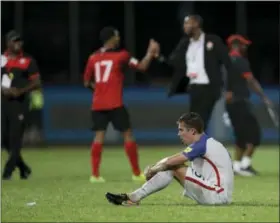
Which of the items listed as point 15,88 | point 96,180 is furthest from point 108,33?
point 96,180

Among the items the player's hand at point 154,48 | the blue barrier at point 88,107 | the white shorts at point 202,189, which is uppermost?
the player's hand at point 154,48

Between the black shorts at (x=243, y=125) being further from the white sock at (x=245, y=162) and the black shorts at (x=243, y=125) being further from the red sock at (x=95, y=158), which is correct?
the red sock at (x=95, y=158)

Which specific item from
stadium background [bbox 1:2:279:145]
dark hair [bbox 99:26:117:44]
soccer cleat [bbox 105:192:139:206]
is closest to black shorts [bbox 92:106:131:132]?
dark hair [bbox 99:26:117:44]

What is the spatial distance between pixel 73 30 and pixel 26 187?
43.3 feet

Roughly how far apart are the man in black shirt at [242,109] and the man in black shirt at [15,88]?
3.18m

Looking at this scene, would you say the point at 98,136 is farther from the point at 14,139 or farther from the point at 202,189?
the point at 202,189

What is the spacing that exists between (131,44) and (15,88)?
37.0ft

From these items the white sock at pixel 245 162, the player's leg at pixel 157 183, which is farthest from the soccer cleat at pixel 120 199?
the white sock at pixel 245 162

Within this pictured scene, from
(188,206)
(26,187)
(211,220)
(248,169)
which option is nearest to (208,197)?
(188,206)

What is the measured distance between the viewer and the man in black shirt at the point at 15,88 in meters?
16.6

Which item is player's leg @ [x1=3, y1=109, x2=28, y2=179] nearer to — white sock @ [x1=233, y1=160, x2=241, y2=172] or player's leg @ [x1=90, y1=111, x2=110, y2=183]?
player's leg @ [x1=90, y1=111, x2=110, y2=183]

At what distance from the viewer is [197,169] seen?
1123cm

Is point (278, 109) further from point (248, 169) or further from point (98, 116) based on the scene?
point (98, 116)

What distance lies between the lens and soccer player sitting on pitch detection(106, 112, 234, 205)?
11.1 meters
